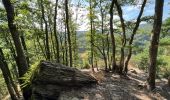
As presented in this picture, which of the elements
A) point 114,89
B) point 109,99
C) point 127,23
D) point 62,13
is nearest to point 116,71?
point 127,23

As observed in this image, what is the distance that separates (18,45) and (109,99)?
5.30 metres

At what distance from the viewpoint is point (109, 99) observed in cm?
1278

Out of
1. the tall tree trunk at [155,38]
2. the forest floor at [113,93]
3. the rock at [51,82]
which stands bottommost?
the forest floor at [113,93]

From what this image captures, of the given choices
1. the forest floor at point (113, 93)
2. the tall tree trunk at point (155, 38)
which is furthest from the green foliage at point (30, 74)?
the tall tree trunk at point (155, 38)

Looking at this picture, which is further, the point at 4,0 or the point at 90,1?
the point at 90,1

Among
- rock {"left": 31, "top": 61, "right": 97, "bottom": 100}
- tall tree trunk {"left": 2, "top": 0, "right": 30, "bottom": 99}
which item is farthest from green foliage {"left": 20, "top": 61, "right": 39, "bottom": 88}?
tall tree trunk {"left": 2, "top": 0, "right": 30, "bottom": 99}

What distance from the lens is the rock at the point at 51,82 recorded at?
44.0 ft

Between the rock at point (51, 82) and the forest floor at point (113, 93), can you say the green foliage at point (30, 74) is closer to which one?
the rock at point (51, 82)

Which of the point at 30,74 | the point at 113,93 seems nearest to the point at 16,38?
the point at 30,74

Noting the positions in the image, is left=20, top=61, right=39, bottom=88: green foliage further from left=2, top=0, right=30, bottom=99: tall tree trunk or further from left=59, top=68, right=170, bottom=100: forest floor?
left=59, top=68, right=170, bottom=100: forest floor

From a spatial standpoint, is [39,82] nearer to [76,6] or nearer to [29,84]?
[29,84]

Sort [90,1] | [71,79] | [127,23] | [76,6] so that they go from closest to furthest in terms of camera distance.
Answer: [71,79]
[127,23]
[90,1]
[76,6]

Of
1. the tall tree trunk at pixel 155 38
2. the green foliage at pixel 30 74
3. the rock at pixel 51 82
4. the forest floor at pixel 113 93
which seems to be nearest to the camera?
the forest floor at pixel 113 93

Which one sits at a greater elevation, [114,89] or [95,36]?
[95,36]
